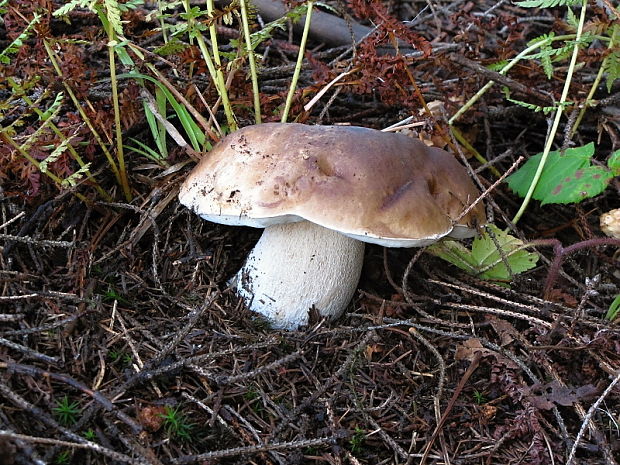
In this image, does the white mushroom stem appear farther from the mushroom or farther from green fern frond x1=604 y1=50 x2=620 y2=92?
green fern frond x1=604 y1=50 x2=620 y2=92

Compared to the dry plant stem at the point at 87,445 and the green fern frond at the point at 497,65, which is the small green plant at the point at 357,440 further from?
the green fern frond at the point at 497,65

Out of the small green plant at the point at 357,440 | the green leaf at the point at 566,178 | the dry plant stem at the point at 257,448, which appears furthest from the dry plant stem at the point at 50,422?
the green leaf at the point at 566,178

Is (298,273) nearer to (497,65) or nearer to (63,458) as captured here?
(63,458)

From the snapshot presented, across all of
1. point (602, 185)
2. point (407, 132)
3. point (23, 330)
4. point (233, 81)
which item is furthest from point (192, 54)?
point (602, 185)

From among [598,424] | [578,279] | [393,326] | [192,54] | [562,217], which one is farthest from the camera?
[562,217]

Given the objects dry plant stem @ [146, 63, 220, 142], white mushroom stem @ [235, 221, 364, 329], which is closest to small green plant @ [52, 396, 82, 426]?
white mushroom stem @ [235, 221, 364, 329]

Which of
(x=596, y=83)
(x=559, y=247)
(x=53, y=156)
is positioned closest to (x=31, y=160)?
(x=53, y=156)

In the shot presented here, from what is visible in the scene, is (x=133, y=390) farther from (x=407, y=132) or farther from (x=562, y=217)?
(x=562, y=217)
